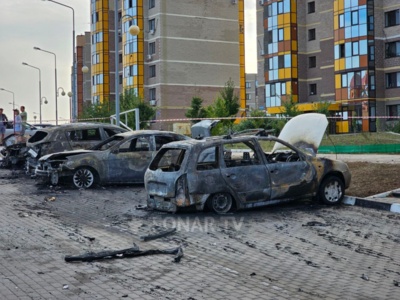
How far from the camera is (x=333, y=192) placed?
1330cm

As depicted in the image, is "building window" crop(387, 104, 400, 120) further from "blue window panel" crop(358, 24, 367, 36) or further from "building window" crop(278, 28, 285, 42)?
"building window" crop(278, 28, 285, 42)

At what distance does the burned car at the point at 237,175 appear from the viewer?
11.8m

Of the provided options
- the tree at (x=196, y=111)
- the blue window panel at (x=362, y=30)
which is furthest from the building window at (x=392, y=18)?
the tree at (x=196, y=111)

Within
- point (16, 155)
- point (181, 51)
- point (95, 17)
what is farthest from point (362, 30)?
point (95, 17)

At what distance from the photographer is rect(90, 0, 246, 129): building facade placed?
70.0 metres

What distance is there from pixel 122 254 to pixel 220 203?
3922mm

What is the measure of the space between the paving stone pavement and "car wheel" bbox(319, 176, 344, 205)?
11.7 inches

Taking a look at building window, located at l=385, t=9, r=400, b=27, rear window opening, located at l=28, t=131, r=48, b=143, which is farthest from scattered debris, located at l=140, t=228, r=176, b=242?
building window, located at l=385, t=9, r=400, b=27

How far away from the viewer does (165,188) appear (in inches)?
472

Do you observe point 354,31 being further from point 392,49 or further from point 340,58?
point 392,49

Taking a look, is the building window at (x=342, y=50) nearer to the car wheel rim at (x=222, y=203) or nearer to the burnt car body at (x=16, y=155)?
the burnt car body at (x=16, y=155)

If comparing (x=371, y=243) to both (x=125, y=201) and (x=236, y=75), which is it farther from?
(x=236, y=75)

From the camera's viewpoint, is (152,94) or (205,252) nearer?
(205,252)

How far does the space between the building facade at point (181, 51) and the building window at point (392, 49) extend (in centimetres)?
2405
